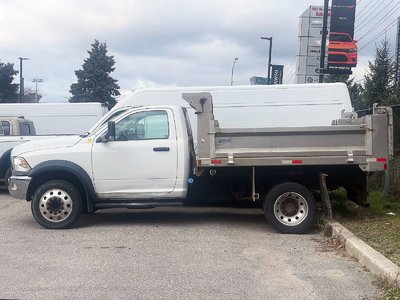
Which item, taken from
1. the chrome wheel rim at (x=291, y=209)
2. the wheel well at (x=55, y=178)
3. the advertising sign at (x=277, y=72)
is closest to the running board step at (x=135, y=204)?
the wheel well at (x=55, y=178)

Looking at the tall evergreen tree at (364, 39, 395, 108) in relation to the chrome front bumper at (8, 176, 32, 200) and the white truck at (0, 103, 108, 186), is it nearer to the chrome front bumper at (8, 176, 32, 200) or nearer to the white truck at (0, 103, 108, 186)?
the white truck at (0, 103, 108, 186)

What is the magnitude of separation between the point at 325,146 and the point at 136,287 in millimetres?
4145

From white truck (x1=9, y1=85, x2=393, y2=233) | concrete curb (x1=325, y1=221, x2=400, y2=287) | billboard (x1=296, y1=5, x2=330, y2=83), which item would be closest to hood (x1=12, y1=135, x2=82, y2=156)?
white truck (x1=9, y1=85, x2=393, y2=233)

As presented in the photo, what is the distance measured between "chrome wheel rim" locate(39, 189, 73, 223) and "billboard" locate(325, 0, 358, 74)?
9.85 meters

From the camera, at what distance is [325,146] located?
8445 mm

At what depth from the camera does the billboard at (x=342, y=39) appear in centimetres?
1584

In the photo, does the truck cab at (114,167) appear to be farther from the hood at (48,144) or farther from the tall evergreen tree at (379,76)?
the tall evergreen tree at (379,76)

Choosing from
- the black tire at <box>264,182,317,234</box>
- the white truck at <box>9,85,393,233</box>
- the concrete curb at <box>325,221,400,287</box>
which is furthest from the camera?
the black tire at <box>264,182,317,234</box>

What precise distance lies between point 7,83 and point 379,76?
3227cm

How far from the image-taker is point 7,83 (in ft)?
149

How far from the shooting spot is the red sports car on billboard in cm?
1581

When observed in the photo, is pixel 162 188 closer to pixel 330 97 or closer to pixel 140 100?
pixel 140 100

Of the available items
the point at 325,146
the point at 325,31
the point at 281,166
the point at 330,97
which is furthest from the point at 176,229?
the point at 325,31

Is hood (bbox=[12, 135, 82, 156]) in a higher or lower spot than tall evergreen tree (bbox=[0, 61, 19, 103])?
lower
